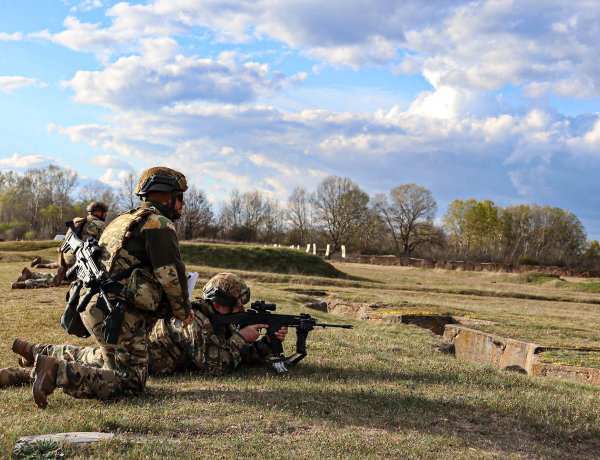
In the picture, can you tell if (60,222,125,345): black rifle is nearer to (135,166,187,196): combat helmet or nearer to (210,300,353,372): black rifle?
(135,166,187,196): combat helmet

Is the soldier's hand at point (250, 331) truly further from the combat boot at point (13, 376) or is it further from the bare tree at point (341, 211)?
the bare tree at point (341, 211)

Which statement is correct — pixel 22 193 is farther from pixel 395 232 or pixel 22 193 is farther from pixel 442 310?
pixel 442 310

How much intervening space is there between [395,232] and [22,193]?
207 feet

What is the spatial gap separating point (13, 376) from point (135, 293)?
160 cm

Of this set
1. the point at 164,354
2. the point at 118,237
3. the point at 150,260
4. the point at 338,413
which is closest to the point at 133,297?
the point at 150,260

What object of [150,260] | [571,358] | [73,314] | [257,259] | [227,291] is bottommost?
[571,358]

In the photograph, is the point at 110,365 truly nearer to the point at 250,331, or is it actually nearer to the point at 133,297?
the point at 133,297

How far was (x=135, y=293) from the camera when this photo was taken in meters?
5.53

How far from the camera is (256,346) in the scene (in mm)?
7859

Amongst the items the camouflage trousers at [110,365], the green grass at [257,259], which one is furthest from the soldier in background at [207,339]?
the green grass at [257,259]

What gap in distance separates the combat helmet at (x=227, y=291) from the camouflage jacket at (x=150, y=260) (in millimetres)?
1612

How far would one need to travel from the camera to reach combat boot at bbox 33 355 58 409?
514cm

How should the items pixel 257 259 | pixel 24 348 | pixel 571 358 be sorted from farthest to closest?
pixel 257 259, pixel 571 358, pixel 24 348

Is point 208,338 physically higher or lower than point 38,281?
higher
